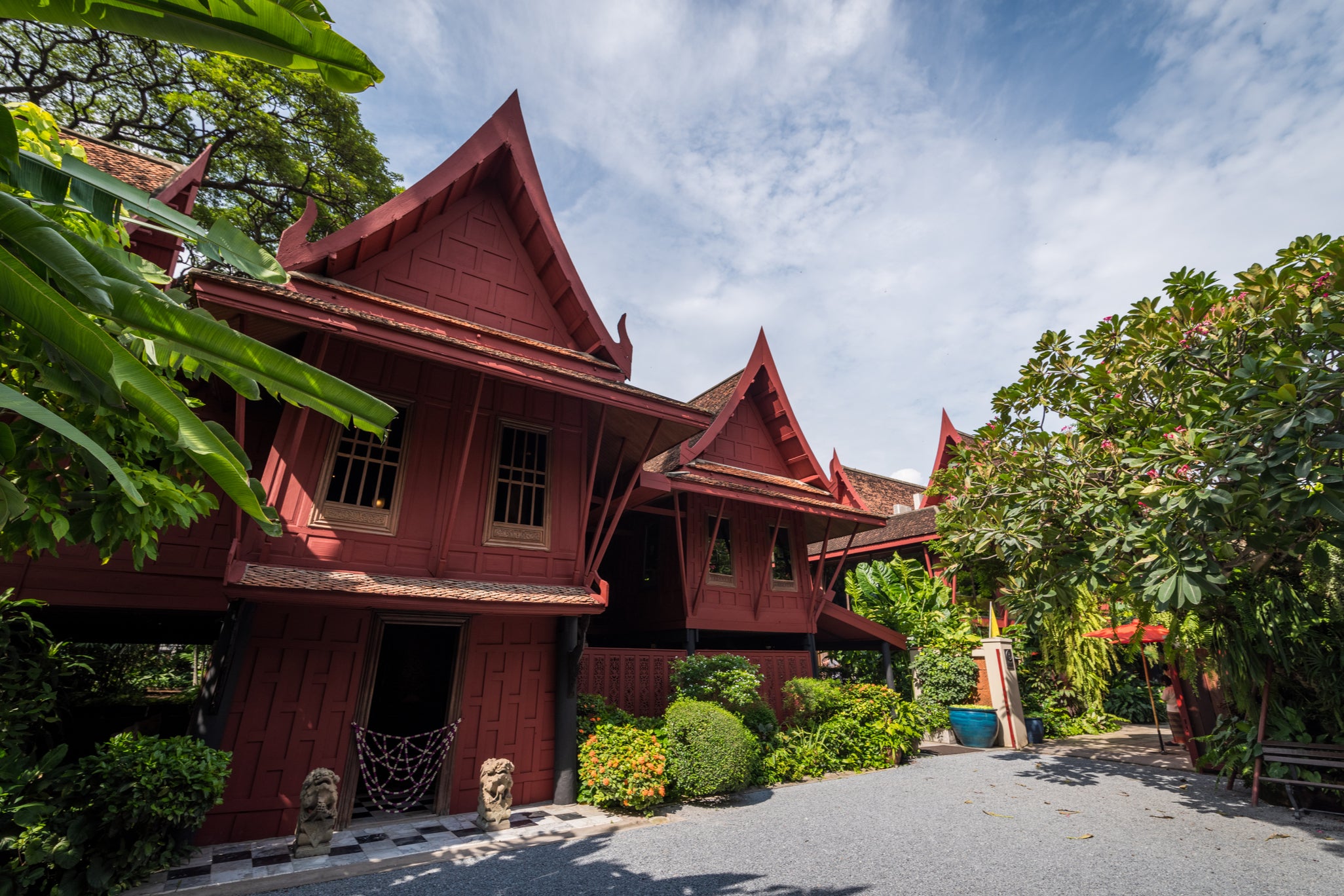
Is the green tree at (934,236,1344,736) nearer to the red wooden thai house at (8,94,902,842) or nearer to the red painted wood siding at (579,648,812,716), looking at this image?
the red wooden thai house at (8,94,902,842)

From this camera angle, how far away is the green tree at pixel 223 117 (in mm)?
15031

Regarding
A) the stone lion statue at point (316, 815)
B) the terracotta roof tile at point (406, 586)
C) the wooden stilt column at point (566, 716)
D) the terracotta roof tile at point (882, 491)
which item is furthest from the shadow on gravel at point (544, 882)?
the terracotta roof tile at point (882, 491)

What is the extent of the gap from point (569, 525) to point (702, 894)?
5.34 meters

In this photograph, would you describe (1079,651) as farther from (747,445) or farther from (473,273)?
A: (473,273)

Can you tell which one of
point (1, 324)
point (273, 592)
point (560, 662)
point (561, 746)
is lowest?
point (561, 746)

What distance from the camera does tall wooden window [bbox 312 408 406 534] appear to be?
768cm

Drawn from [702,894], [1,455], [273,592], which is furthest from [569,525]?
[1,455]

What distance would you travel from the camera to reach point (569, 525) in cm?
942

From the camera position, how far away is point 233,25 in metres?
1.72

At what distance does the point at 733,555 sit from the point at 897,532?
8.12 metres

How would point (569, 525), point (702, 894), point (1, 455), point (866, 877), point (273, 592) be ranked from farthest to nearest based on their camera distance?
point (569, 525) < point (273, 592) < point (866, 877) < point (702, 894) < point (1, 455)

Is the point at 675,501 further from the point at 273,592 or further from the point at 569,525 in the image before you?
the point at 273,592

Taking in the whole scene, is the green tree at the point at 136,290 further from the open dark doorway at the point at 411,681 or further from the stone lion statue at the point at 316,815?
the open dark doorway at the point at 411,681

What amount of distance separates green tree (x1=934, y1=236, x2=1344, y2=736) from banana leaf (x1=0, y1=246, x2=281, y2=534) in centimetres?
785
